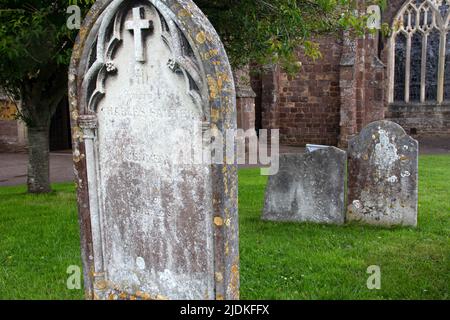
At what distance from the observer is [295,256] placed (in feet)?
17.3

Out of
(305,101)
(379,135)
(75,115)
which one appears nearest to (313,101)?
(305,101)

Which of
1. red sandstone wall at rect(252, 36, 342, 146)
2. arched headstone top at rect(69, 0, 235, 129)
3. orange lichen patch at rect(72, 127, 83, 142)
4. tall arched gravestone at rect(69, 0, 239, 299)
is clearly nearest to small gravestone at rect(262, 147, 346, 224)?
tall arched gravestone at rect(69, 0, 239, 299)

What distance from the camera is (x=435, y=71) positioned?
68.0 ft

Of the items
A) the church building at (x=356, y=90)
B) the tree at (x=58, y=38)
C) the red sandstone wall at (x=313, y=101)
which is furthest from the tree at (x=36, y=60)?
the red sandstone wall at (x=313, y=101)

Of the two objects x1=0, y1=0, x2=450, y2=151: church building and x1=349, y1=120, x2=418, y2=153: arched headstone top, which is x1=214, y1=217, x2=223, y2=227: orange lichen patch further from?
x1=0, y1=0, x2=450, y2=151: church building

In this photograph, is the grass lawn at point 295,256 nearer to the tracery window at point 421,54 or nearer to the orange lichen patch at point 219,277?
the orange lichen patch at point 219,277

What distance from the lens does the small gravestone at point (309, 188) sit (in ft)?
21.8

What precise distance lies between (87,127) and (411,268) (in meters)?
3.54

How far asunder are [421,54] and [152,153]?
20.3 meters

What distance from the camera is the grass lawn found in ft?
14.2

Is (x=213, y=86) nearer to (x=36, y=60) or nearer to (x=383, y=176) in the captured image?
(x=383, y=176)

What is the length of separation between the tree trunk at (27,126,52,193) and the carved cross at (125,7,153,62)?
6.50m

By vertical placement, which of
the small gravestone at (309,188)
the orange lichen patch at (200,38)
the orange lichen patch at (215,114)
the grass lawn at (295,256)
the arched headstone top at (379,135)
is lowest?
the grass lawn at (295,256)

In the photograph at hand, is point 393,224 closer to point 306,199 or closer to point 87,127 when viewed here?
point 306,199
